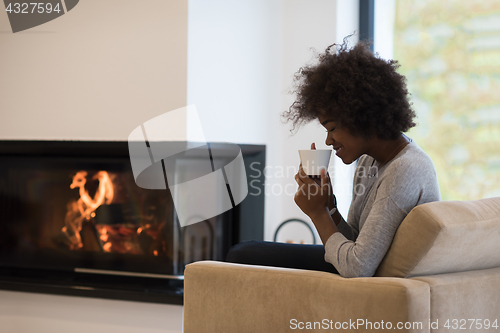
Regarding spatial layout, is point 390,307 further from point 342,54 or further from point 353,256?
point 342,54

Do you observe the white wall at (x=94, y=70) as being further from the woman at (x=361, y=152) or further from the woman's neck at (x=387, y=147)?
the woman's neck at (x=387, y=147)

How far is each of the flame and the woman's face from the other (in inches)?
57.6

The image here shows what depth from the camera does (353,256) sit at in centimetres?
102

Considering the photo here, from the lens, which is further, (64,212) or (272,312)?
(64,212)

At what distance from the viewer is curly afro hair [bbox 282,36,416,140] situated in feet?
3.88

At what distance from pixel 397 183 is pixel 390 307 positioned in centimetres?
28

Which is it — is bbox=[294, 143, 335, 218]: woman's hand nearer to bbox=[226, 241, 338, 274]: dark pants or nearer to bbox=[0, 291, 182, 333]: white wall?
bbox=[226, 241, 338, 274]: dark pants

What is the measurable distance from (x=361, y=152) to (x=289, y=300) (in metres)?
0.45

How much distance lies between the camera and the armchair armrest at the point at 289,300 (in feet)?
2.93

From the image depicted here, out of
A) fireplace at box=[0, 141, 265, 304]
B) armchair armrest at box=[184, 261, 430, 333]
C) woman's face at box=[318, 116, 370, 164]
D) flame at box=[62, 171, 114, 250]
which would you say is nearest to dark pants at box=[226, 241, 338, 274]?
armchair armrest at box=[184, 261, 430, 333]

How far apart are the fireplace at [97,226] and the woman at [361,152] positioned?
3.47ft

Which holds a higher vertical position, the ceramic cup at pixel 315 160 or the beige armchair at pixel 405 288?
the ceramic cup at pixel 315 160

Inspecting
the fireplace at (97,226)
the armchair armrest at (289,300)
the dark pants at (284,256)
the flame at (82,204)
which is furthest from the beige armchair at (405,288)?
the flame at (82,204)

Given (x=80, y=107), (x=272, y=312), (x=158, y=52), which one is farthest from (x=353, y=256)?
(x=80, y=107)
